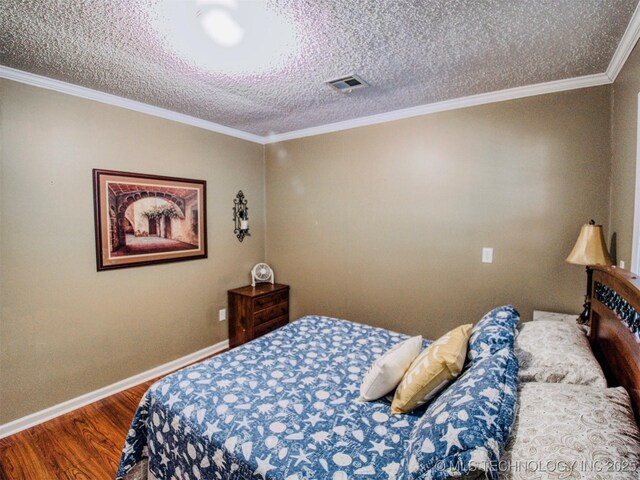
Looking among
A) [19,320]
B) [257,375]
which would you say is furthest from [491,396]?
[19,320]

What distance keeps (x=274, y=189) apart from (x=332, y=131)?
40.7 inches

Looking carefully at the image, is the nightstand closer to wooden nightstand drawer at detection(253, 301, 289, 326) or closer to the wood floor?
wooden nightstand drawer at detection(253, 301, 289, 326)

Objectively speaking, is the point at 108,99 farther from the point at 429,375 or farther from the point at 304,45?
the point at 429,375

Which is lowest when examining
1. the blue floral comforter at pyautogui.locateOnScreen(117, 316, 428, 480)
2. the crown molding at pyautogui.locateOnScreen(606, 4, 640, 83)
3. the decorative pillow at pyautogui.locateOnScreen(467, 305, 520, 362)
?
the blue floral comforter at pyautogui.locateOnScreen(117, 316, 428, 480)

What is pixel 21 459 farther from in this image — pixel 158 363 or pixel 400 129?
pixel 400 129

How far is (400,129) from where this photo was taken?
3.10 metres

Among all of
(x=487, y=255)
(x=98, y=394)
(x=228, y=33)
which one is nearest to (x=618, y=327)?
(x=487, y=255)

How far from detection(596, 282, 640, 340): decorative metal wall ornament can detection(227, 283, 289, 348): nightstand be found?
112 inches

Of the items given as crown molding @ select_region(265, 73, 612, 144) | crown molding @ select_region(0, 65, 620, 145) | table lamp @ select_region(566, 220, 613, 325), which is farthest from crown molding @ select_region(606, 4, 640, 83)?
table lamp @ select_region(566, 220, 613, 325)

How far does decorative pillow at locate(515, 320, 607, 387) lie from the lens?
1.35 metres

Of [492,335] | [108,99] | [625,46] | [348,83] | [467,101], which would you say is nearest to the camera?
[492,335]

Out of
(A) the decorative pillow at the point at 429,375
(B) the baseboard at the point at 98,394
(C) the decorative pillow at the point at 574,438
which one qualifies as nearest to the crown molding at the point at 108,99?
(B) the baseboard at the point at 98,394

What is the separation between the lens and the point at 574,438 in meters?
0.92

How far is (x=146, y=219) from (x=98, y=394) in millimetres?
1535
